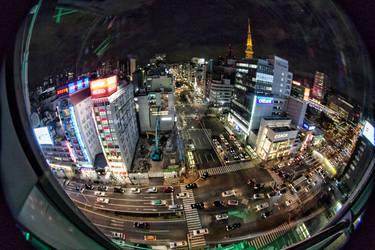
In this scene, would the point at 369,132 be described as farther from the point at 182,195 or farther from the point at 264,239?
the point at 182,195

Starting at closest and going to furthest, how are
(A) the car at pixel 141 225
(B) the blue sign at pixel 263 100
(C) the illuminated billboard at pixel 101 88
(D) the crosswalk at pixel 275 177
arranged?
(A) the car at pixel 141 225 < (C) the illuminated billboard at pixel 101 88 < (D) the crosswalk at pixel 275 177 < (B) the blue sign at pixel 263 100

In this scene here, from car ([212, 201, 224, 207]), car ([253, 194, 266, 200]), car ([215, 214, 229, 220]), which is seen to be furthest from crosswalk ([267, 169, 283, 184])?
car ([215, 214, 229, 220])

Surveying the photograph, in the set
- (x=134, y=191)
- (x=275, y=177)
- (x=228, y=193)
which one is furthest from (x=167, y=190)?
(x=275, y=177)

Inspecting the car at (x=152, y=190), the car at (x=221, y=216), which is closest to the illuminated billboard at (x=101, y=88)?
the car at (x=152, y=190)

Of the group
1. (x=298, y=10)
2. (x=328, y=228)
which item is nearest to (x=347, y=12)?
(x=298, y=10)

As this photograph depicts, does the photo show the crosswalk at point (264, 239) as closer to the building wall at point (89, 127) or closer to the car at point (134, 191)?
the car at point (134, 191)

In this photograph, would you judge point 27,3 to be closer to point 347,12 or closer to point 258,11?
point 258,11

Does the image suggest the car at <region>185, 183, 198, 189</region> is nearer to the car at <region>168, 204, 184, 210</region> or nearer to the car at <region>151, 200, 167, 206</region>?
the car at <region>168, 204, 184, 210</region>
